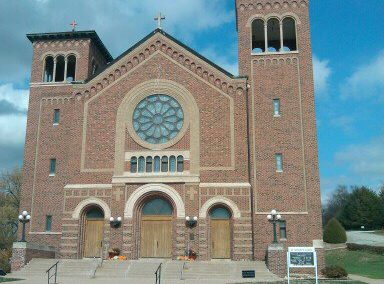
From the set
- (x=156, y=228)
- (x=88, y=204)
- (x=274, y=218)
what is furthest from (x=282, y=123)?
(x=88, y=204)

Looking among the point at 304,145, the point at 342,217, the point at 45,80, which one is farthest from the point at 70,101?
the point at 342,217

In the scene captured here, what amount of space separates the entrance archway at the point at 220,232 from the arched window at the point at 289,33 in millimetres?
13327

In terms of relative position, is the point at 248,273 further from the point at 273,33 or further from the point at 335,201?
the point at 335,201

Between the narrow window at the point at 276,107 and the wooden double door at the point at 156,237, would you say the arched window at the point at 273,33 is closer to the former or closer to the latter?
the narrow window at the point at 276,107

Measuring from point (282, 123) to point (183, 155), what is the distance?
6.75 metres

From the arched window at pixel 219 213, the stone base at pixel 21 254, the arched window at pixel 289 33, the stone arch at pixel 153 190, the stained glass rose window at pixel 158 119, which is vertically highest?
the arched window at pixel 289 33

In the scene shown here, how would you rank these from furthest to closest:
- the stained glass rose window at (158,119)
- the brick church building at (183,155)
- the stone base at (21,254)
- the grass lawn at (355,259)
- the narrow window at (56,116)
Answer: the grass lawn at (355,259)
the narrow window at (56,116)
the stained glass rose window at (158,119)
the brick church building at (183,155)
the stone base at (21,254)

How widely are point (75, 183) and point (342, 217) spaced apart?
64912 mm

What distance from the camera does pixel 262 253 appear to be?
98.3 ft

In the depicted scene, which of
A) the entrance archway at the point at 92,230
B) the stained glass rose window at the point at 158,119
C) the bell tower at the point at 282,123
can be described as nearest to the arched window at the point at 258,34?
the bell tower at the point at 282,123

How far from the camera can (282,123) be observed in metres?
32.1

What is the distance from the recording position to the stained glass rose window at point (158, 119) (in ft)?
106

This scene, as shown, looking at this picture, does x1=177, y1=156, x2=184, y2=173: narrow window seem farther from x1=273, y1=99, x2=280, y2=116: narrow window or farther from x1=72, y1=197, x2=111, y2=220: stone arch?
x1=273, y1=99, x2=280, y2=116: narrow window

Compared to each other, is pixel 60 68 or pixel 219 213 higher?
pixel 60 68
